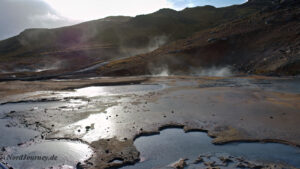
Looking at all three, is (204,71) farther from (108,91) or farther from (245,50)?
(108,91)

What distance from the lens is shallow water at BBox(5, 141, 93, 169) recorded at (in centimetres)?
1084

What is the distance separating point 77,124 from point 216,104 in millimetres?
12075

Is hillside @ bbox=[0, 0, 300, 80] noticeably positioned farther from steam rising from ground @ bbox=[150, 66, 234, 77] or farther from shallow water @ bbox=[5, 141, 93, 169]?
shallow water @ bbox=[5, 141, 93, 169]

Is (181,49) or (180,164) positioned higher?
(181,49)

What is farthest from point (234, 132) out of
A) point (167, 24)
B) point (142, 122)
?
point (167, 24)

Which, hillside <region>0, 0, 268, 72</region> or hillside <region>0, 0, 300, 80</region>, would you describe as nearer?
hillside <region>0, 0, 300, 80</region>

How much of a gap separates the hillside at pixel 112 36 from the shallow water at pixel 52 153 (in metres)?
83.8

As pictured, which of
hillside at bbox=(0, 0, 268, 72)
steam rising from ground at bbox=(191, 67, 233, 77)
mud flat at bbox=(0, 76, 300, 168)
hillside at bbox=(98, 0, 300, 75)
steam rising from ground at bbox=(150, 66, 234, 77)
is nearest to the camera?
mud flat at bbox=(0, 76, 300, 168)

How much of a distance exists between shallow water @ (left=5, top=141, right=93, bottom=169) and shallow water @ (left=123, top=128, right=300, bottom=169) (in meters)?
2.80

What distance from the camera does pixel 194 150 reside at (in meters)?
11.8

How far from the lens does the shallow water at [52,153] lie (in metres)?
10.8

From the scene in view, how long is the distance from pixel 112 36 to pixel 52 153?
13136 cm

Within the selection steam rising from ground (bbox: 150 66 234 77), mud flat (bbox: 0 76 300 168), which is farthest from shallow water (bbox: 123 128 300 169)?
steam rising from ground (bbox: 150 66 234 77)

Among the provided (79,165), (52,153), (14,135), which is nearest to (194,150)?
(79,165)
